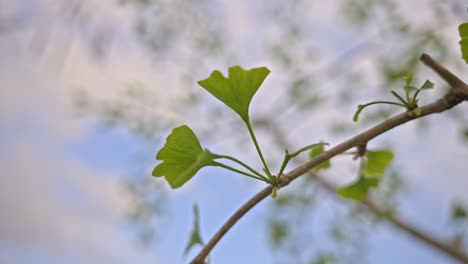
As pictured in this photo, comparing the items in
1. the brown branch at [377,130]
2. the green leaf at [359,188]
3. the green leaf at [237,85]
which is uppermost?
the green leaf at [237,85]

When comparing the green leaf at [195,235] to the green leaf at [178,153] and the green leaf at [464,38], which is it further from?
the green leaf at [464,38]

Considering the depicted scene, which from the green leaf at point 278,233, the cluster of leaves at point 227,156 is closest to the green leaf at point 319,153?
the cluster of leaves at point 227,156

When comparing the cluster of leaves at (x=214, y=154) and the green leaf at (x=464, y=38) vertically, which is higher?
the cluster of leaves at (x=214, y=154)

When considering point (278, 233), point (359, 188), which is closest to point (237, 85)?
point (359, 188)

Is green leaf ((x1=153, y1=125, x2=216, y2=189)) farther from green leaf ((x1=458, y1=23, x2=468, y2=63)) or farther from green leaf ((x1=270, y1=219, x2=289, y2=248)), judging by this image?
green leaf ((x1=270, y1=219, x2=289, y2=248))

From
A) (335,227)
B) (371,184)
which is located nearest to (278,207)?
(335,227)
